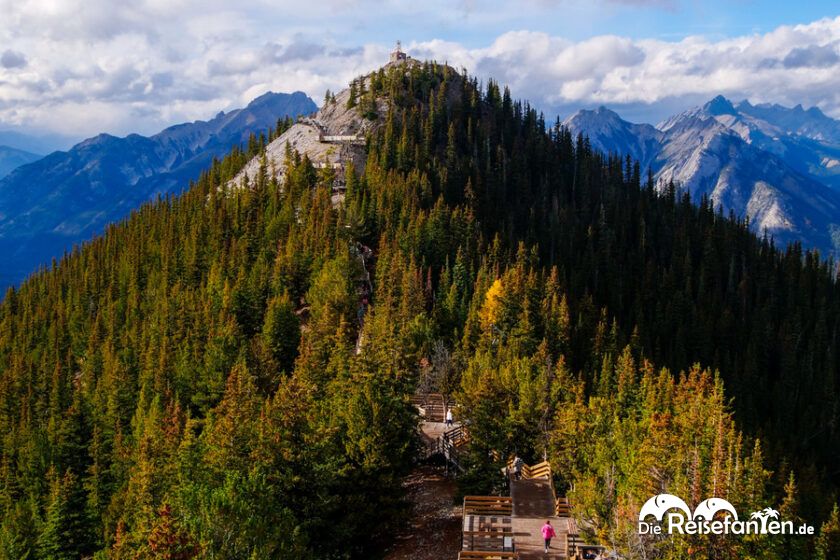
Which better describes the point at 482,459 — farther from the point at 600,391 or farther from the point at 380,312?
the point at 380,312

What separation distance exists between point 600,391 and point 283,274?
59.1m

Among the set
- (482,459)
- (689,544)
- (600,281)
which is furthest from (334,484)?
(600,281)

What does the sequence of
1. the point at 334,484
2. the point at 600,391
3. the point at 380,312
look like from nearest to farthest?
the point at 334,484 < the point at 600,391 < the point at 380,312

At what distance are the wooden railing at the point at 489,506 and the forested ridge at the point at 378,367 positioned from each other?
5430mm

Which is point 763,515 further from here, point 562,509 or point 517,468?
point 517,468

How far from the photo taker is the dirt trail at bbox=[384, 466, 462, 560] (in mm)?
50844

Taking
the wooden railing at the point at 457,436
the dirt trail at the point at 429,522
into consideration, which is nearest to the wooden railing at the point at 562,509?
the dirt trail at the point at 429,522

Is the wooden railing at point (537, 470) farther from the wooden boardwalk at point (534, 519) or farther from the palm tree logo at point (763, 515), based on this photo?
the palm tree logo at point (763, 515)

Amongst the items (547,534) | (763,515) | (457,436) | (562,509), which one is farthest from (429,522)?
(763,515)

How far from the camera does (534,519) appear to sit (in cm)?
4562

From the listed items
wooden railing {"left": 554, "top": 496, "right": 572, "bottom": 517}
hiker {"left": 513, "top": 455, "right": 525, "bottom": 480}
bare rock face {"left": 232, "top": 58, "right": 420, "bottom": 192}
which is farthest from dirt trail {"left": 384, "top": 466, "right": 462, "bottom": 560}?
bare rock face {"left": 232, "top": 58, "right": 420, "bottom": 192}

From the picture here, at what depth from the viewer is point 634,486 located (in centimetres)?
4172

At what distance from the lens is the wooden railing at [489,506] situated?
47.0 meters

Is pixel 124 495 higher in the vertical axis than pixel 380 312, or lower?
lower
